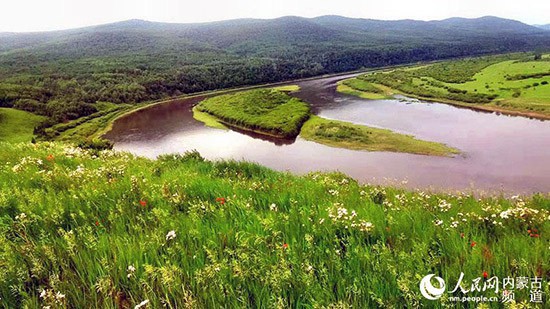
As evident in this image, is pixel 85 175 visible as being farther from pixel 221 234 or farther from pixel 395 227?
pixel 395 227

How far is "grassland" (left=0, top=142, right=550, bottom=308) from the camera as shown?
2.92m

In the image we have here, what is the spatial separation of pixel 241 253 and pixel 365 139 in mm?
63525

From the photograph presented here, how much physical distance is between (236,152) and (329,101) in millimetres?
52397

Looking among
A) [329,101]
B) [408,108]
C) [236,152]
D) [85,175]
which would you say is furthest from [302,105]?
[85,175]

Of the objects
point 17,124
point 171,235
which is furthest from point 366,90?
point 171,235

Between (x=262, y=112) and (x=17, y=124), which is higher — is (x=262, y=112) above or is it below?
above

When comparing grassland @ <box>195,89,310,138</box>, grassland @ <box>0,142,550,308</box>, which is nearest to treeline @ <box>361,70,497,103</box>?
grassland @ <box>195,89,310,138</box>

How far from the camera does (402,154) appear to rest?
56312 millimetres

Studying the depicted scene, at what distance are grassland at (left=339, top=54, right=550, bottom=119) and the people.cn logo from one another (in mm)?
83684

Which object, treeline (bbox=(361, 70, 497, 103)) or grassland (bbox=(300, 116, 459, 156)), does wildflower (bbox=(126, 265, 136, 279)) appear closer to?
grassland (bbox=(300, 116, 459, 156))

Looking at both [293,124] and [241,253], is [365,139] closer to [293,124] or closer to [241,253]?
[293,124]

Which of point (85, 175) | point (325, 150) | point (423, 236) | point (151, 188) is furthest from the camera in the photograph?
point (325, 150)

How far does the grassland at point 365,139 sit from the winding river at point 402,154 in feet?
7.03

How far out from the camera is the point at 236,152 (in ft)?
228
